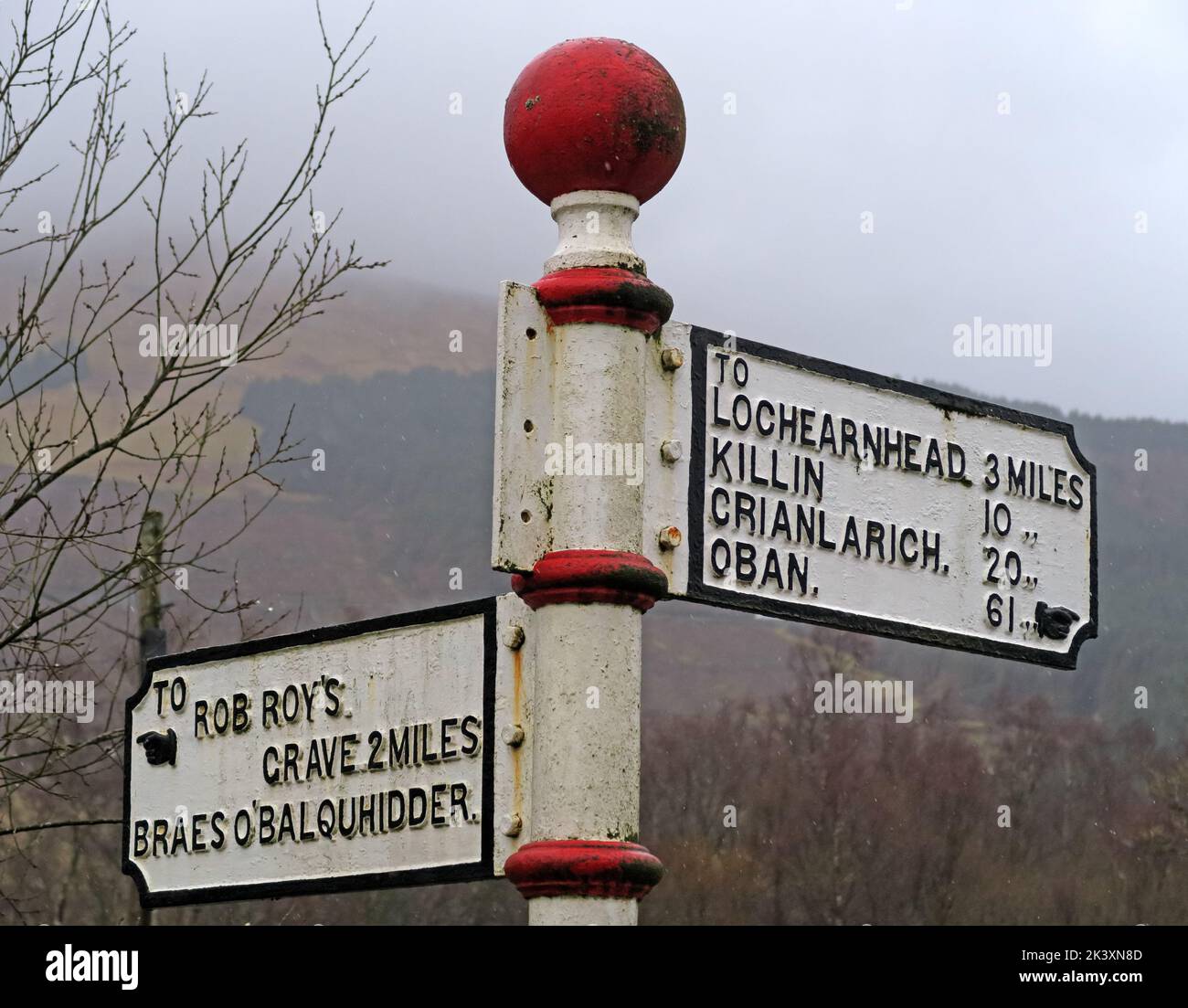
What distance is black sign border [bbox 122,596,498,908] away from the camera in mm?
3242

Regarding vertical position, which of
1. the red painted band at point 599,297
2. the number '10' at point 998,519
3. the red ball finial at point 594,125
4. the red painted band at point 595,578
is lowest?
the red painted band at point 595,578

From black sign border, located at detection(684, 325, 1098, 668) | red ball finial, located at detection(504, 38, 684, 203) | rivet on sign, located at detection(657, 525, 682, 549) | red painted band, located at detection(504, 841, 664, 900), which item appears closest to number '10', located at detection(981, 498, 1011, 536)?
black sign border, located at detection(684, 325, 1098, 668)

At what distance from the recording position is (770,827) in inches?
2400

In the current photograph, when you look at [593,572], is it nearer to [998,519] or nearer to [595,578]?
[595,578]

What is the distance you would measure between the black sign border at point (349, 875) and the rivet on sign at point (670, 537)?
31cm

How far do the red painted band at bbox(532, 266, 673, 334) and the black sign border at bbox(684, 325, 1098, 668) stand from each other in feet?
0.44

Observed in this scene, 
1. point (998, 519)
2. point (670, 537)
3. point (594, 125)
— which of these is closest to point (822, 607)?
point (670, 537)

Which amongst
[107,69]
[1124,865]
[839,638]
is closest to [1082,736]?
[839,638]

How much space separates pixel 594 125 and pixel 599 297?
33cm

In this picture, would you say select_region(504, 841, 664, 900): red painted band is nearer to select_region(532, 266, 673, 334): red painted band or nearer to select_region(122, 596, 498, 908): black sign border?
select_region(122, 596, 498, 908): black sign border

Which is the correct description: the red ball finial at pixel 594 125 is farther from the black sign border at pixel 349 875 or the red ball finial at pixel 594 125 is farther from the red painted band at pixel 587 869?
the red painted band at pixel 587 869

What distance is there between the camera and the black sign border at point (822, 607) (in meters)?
3.22

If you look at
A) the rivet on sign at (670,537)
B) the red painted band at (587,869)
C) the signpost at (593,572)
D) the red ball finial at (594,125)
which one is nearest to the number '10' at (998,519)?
the signpost at (593,572)
